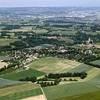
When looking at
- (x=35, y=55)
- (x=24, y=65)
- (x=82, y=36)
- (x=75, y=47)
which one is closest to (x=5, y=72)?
(x=24, y=65)

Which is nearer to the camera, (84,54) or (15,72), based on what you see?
(15,72)

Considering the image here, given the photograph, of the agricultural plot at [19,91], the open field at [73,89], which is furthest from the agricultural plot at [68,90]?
the agricultural plot at [19,91]

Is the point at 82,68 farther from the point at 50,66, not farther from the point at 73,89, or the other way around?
the point at 73,89

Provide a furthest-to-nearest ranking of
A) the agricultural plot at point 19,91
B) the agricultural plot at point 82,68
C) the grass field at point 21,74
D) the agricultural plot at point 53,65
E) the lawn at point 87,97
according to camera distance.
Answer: the agricultural plot at point 53,65 < the agricultural plot at point 82,68 < the grass field at point 21,74 < the agricultural plot at point 19,91 < the lawn at point 87,97

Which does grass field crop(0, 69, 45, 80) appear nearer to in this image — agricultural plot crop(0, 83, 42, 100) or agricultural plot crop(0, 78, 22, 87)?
agricultural plot crop(0, 78, 22, 87)

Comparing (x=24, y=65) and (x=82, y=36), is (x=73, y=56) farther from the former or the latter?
(x=82, y=36)

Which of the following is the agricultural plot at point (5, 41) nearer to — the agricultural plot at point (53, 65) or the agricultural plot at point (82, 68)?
the agricultural plot at point (53, 65)

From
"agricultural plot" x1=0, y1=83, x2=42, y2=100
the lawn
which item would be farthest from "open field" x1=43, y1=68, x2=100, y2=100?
"agricultural plot" x1=0, y1=83, x2=42, y2=100
